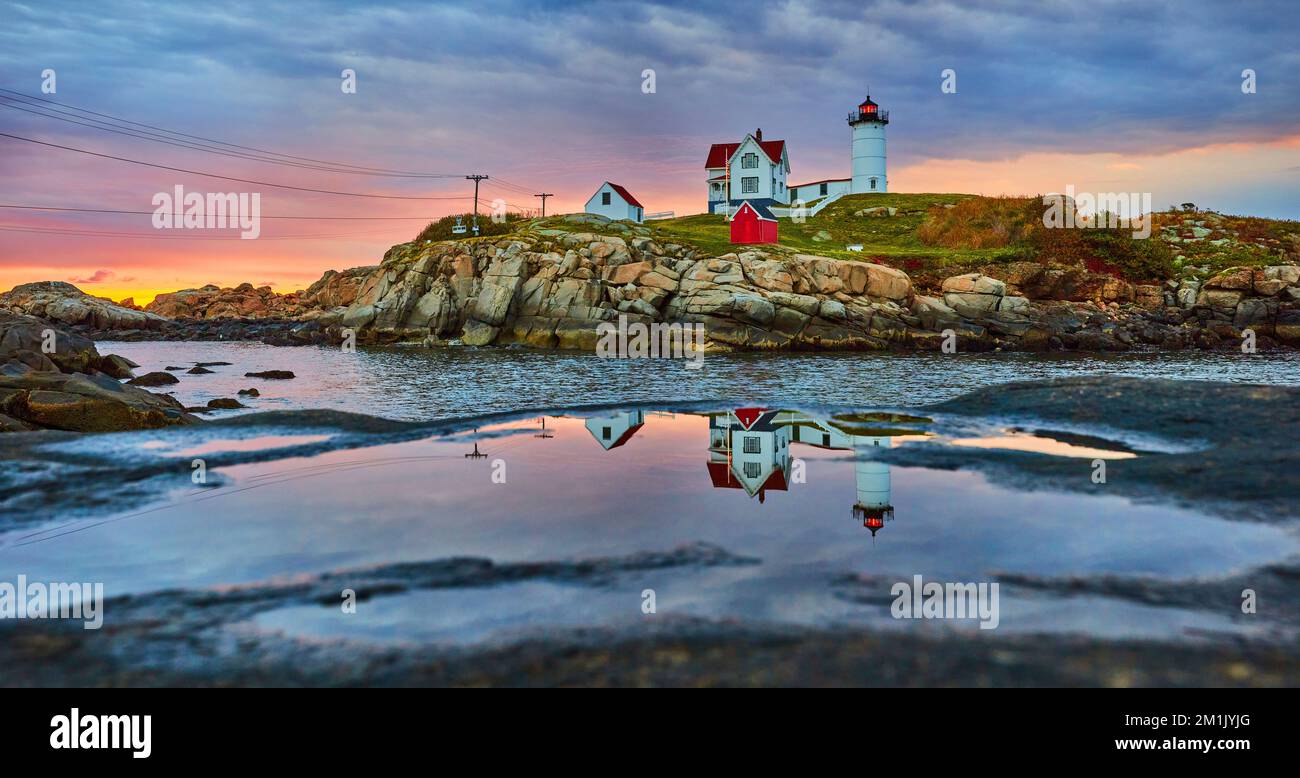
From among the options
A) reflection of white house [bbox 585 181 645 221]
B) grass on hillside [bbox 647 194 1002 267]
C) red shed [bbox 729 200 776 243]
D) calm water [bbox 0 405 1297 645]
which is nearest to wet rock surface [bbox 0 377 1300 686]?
calm water [bbox 0 405 1297 645]

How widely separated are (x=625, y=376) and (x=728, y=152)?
211ft

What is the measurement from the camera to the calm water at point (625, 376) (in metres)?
22.0

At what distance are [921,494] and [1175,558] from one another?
2699 millimetres

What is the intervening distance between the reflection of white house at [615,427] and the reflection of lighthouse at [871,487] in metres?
3.74

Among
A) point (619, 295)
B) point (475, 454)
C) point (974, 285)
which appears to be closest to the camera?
point (475, 454)

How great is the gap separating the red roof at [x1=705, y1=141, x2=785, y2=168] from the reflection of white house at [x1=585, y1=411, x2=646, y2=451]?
7592 centimetres

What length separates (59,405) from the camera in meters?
14.2

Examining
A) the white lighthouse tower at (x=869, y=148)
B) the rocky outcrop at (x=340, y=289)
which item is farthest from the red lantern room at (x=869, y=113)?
the rocky outcrop at (x=340, y=289)

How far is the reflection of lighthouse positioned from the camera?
7.58 metres

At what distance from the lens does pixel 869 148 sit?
313 ft

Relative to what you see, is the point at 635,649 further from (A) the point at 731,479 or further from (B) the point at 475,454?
(B) the point at 475,454

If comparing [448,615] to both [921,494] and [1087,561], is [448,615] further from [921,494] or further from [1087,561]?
[921,494]

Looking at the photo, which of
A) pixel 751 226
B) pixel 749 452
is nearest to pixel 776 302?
pixel 751 226
